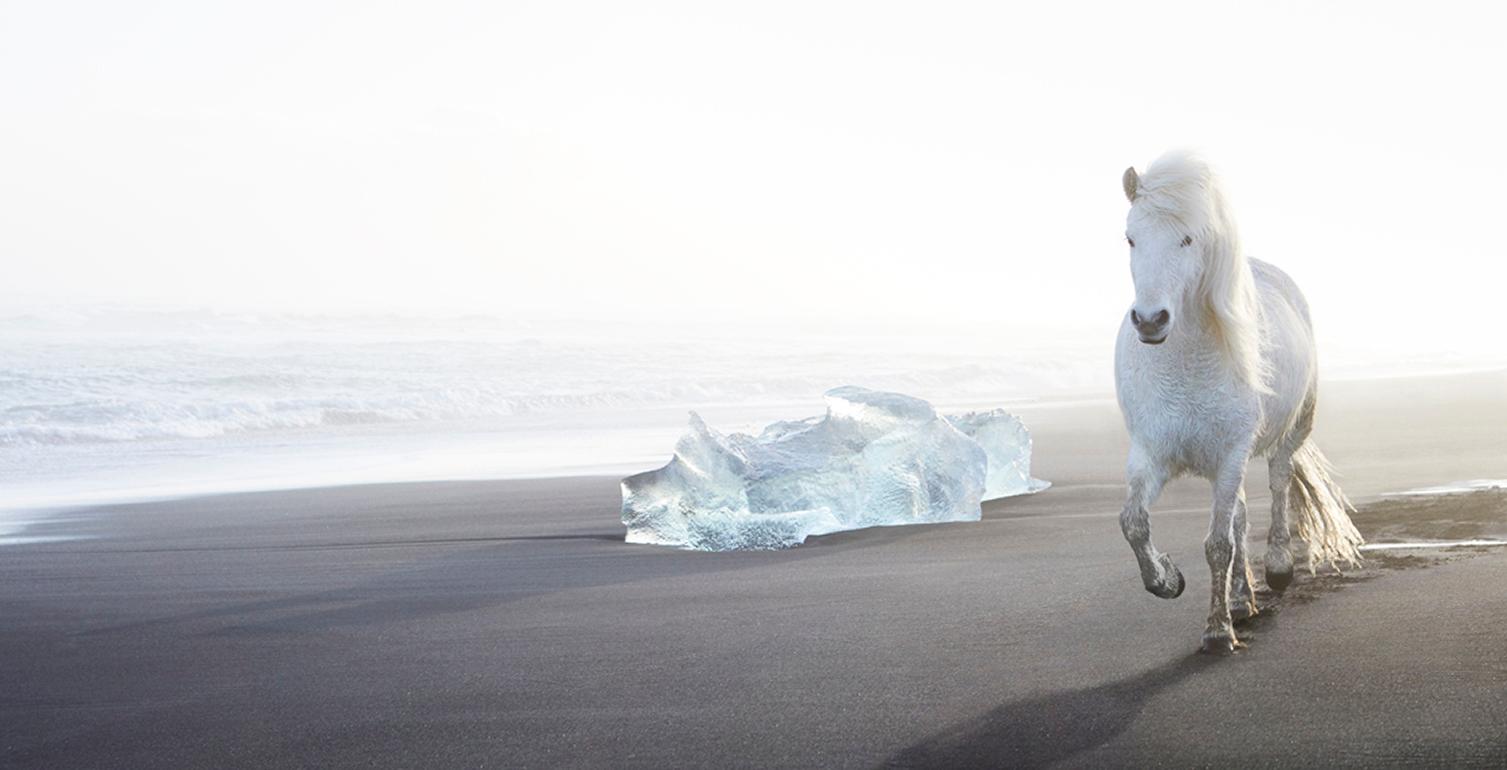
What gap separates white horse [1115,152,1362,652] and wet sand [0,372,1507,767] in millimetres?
314

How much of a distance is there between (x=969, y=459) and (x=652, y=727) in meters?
5.03

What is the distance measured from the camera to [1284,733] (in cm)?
356

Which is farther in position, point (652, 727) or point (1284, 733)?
point (652, 727)

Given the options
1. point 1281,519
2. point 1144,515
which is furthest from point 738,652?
point 1281,519

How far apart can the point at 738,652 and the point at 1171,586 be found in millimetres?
1649

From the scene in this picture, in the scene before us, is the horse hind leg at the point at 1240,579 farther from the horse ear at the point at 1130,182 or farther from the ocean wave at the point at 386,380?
the ocean wave at the point at 386,380

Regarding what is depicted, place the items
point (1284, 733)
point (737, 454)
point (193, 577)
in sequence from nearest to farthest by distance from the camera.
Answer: point (1284, 733) → point (193, 577) → point (737, 454)

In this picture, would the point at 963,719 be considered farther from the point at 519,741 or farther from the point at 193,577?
the point at 193,577

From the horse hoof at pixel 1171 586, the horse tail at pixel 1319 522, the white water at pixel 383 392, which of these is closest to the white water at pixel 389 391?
the white water at pixel 383 392

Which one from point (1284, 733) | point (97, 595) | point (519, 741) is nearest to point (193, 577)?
point (97, 595)

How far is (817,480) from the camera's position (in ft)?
27.3

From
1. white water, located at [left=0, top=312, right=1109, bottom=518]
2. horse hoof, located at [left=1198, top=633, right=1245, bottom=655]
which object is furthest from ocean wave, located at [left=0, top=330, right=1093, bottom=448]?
horse hoof, located at [left=1198, top=633, right=1245, bottom=655]

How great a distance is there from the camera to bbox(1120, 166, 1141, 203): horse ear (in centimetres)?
471

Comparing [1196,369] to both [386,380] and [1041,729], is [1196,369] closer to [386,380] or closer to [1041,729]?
[1041,729]
